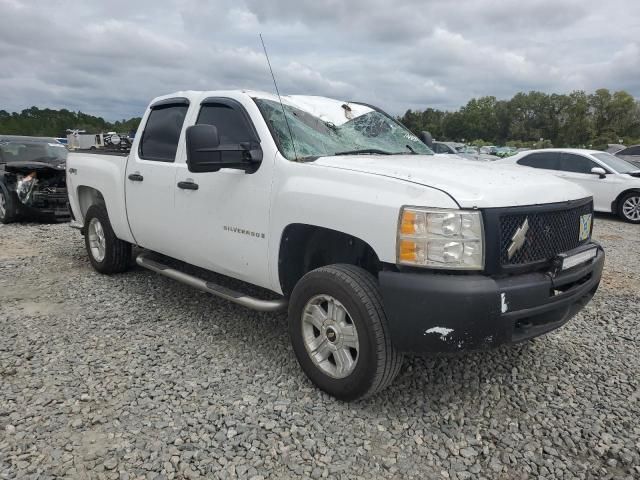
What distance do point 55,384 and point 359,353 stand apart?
1.92 metres

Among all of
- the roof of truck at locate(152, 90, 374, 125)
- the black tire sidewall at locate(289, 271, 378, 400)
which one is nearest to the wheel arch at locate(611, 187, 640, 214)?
the roof of truck at locate(152, 90, 374, 125)

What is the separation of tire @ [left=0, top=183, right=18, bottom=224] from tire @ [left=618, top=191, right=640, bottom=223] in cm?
1152

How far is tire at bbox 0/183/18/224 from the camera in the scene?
861 cm

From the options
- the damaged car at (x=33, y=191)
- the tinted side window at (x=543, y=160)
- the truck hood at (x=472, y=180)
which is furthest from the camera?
the tinted side window at (x=543, y=160)

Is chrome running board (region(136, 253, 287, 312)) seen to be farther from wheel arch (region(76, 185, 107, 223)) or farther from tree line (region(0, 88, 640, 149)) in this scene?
tree line (region(0, 88, 640, 149))

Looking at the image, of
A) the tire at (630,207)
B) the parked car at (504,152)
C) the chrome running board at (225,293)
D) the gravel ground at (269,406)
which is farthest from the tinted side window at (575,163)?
the parked car at (504,152)

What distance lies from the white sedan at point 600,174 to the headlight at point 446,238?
8.16 metres

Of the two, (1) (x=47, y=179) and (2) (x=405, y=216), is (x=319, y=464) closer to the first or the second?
(2) (x=405, y=216)

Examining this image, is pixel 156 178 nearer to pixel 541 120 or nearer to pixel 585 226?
pixel 585 226

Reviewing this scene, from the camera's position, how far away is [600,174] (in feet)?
33.4

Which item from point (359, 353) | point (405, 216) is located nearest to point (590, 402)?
point (359, 353)

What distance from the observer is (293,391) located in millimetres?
3064

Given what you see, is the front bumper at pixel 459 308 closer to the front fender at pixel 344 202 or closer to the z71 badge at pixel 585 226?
the front fender at pixel 344 202

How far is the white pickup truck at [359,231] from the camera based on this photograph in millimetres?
2451
